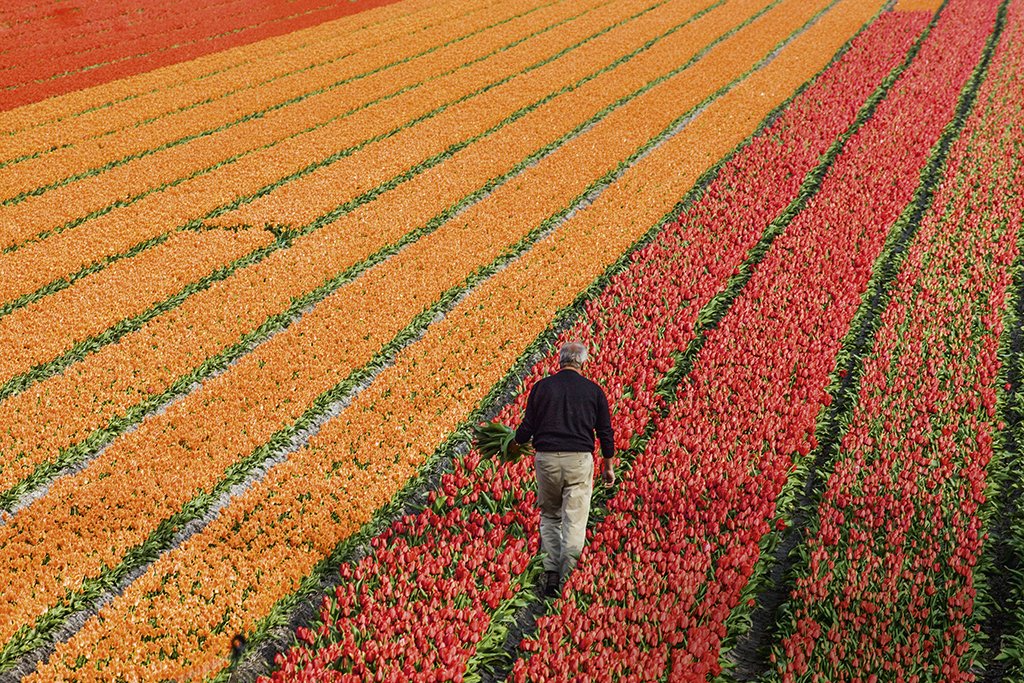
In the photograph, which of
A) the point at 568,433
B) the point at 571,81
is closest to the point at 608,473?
the point at 568,433

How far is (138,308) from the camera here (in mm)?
16422

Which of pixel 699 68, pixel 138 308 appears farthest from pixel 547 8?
pixel 138 308

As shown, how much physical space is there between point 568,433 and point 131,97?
2964 cm

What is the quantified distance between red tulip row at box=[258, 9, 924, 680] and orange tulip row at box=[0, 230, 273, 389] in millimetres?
8765

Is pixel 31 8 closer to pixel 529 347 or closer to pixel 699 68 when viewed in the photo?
pixel 699 68

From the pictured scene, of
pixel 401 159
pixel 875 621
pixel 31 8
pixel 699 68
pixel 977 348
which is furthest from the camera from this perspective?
pixel 31 8

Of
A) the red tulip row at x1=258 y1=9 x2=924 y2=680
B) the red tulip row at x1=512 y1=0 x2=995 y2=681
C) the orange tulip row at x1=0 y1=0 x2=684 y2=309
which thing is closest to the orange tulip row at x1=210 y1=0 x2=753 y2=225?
the orange tulip row at x1=0 y1=0 x2=684 y2=309

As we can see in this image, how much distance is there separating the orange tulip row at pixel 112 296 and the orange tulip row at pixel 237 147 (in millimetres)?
1344

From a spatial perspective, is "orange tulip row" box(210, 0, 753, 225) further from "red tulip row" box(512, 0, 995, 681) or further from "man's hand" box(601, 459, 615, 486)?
"man's hand" box(601, 459, 615, 486)

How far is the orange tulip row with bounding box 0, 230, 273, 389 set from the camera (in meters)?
15.0

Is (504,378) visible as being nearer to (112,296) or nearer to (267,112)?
(112,296)

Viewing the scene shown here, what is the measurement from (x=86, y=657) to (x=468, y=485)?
15.4 ft

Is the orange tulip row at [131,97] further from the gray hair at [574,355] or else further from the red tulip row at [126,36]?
the gray hair at [574,355]

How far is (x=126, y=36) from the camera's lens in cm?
3900
